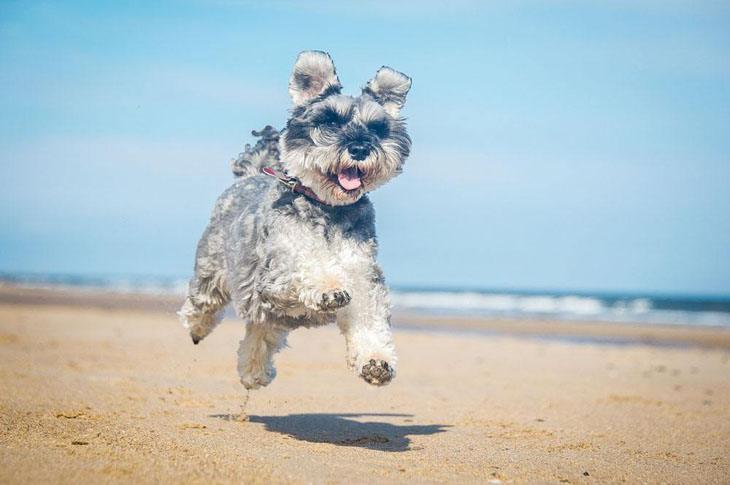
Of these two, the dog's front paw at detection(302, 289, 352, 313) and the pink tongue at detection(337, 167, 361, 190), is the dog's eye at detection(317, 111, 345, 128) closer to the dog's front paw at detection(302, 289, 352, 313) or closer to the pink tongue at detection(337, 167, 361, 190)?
the pink tongue at detection(337, 167, 361, 190)

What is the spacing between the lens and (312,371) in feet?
39.4

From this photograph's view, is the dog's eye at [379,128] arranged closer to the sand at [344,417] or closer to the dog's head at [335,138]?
the dog's head at [335,138]

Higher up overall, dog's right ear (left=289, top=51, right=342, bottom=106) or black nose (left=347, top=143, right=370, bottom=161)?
dog's right ear (left=289, top=51, right=342, bottom=106)

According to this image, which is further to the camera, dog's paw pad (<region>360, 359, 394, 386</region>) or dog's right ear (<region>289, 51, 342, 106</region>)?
dog's right ear (<region>289, 51, 342, 106</region>)

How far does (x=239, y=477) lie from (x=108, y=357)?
26.1ft

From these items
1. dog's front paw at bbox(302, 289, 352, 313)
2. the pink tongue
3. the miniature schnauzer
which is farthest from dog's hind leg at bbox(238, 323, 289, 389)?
the pink tongue

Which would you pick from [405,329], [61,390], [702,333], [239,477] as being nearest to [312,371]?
[61,390]

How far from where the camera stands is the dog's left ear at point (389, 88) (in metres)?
7.00

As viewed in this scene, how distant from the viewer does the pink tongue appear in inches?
256

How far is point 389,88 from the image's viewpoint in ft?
23.0

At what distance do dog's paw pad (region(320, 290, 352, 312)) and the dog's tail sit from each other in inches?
91.6

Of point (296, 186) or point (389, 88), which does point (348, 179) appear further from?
point (389, 88)

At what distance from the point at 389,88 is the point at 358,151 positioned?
0.86m

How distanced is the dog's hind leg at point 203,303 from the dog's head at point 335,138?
7.05 feet
